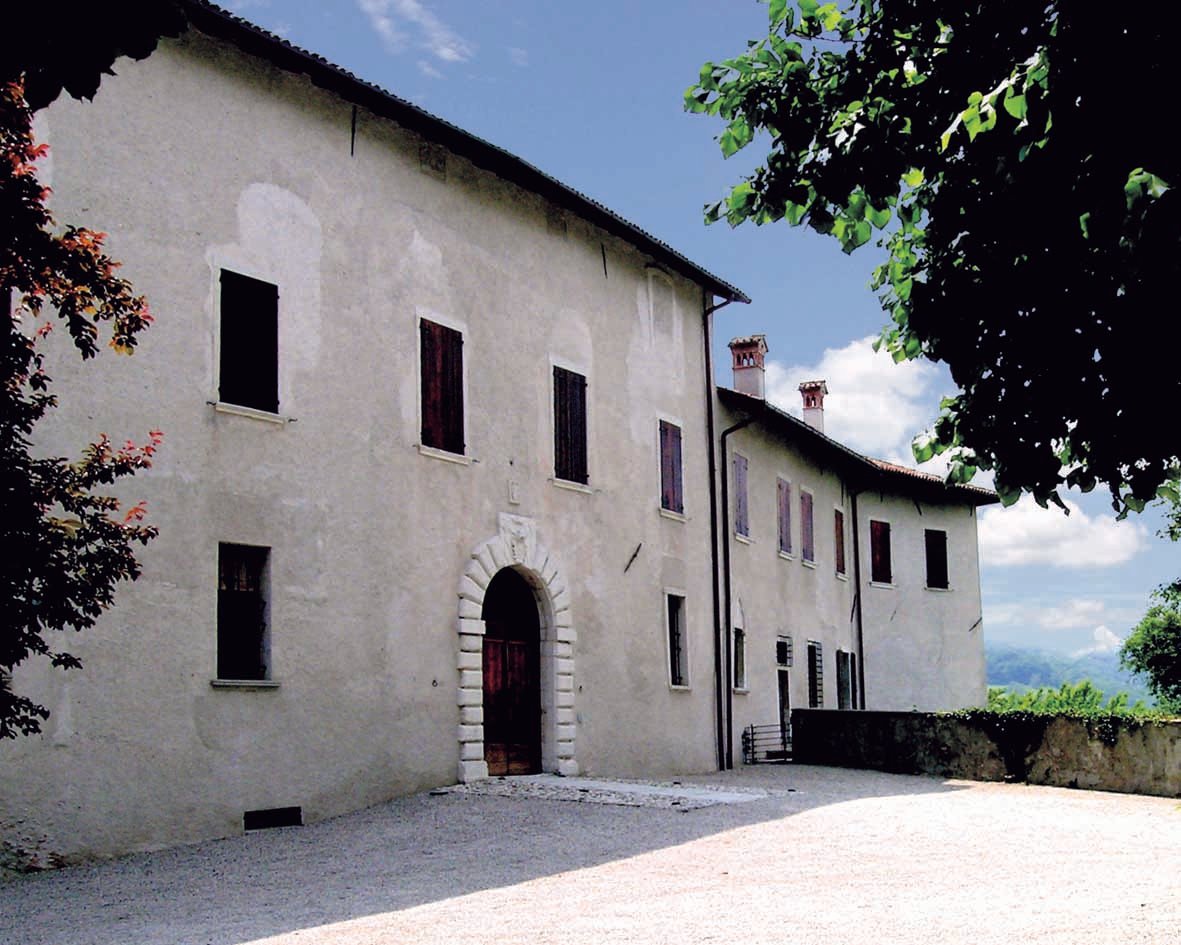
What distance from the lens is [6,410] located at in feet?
28.5

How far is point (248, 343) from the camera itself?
14625 mm

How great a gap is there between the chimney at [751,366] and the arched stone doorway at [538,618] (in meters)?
11.2

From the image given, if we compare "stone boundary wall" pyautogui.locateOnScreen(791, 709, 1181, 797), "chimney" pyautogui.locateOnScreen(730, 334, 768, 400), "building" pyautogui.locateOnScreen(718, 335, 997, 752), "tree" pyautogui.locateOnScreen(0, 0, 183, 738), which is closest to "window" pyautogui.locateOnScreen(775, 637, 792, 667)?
"building" pyautogui.locateOnScreen(718, 335, 997, 752)

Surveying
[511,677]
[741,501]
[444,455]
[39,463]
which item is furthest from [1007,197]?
[741,501]

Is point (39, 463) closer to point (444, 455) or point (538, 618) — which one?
point (444, 455)

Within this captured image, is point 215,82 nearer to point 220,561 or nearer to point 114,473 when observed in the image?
point 220,561

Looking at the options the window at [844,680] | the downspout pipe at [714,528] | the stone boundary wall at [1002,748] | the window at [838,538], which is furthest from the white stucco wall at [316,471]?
the window at [838,538]

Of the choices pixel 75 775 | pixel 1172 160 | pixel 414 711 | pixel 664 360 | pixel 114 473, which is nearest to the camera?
pixel 1172 160

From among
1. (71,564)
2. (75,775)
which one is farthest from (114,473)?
(75,775)

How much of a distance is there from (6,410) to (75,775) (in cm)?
479

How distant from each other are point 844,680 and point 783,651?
13.7ft

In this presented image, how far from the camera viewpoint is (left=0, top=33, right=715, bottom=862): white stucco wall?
42.5 ft

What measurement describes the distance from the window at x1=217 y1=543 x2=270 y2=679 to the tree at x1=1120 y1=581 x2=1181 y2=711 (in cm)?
3075

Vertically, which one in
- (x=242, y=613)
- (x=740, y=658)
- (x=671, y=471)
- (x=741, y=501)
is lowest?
(x=740, y=658)
